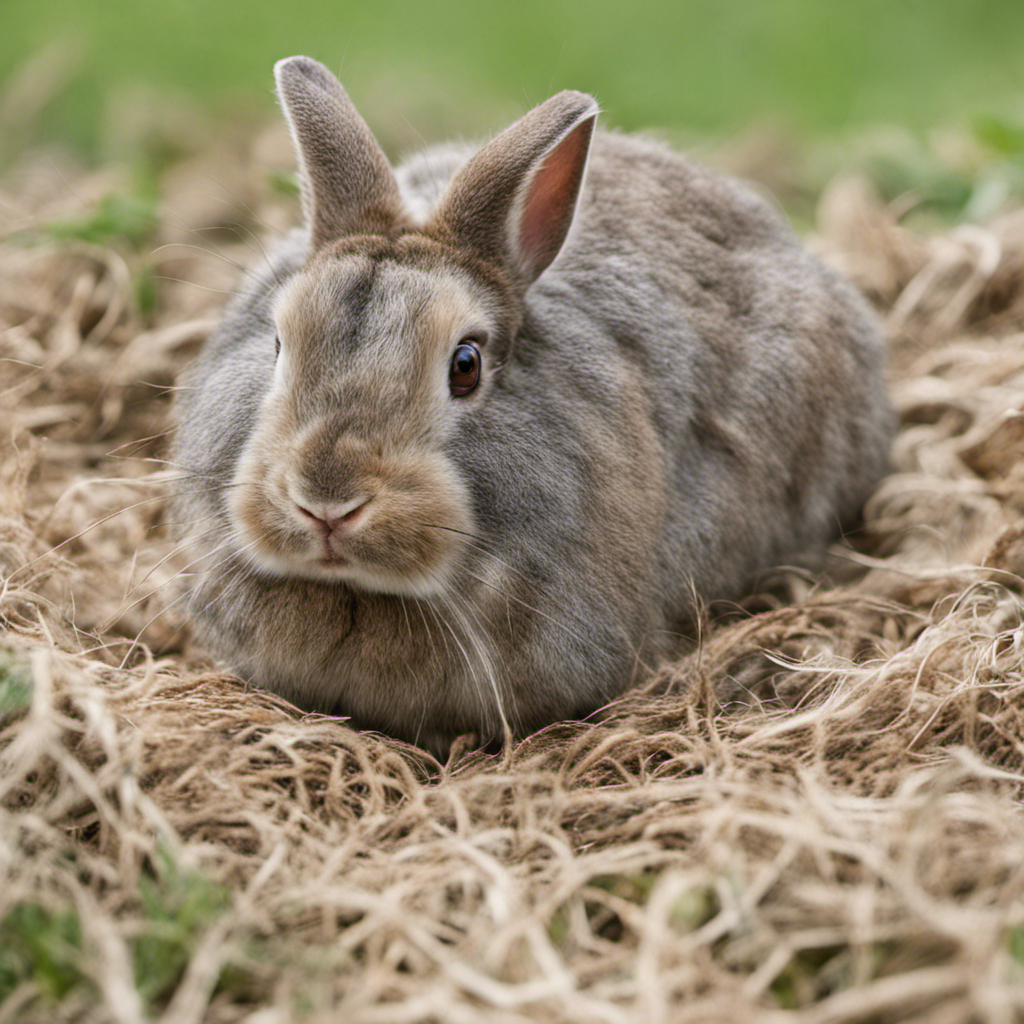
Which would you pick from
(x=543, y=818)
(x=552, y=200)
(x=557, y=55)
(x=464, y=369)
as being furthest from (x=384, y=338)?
(x=557, y=55)

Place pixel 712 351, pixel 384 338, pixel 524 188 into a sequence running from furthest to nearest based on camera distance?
pixel 712 351
pixel 524 188
pixel 384 338

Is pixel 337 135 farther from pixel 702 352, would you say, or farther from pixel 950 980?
pixel 950 980

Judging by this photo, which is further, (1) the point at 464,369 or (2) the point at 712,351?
(2) the point at 712,351

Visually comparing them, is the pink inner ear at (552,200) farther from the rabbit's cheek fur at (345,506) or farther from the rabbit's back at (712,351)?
the rabbit's cheek fur at (345,506)

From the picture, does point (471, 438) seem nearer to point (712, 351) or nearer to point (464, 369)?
point (464, 369)

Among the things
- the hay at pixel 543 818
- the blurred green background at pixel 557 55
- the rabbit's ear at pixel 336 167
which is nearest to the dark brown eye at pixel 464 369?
the rabbit's ear at pixel 336 167

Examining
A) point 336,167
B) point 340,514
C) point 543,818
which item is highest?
point 336,167

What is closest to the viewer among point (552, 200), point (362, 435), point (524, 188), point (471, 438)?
point (362, 435)

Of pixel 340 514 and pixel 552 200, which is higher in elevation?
pixel 552 200
